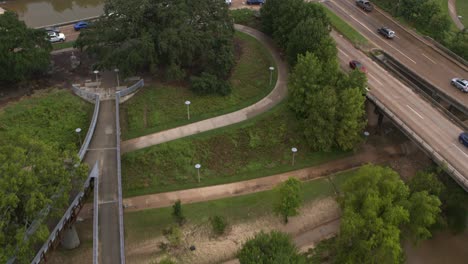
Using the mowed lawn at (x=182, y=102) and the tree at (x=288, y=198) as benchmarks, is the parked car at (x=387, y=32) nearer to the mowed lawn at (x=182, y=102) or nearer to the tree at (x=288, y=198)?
the mowed lawn at (x=182, y=102)

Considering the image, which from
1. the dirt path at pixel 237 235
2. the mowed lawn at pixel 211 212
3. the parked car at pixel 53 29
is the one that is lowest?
the dirt path at pixel 237 235

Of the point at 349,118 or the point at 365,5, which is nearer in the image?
the point at 349,118

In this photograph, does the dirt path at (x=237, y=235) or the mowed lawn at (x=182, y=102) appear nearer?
the dirt path at (x=237, y=235)

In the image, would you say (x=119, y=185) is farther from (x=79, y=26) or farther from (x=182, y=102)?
(x=79, y=26)

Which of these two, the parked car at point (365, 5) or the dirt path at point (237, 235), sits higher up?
the parked car at point (365, 5)

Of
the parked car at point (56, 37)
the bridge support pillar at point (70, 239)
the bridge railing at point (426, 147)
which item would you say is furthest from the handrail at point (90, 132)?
the bridge railing at point (426, 147)

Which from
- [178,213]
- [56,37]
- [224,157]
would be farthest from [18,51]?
[178,213]

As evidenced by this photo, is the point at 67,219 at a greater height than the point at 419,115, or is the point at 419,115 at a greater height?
the point at 419,115
